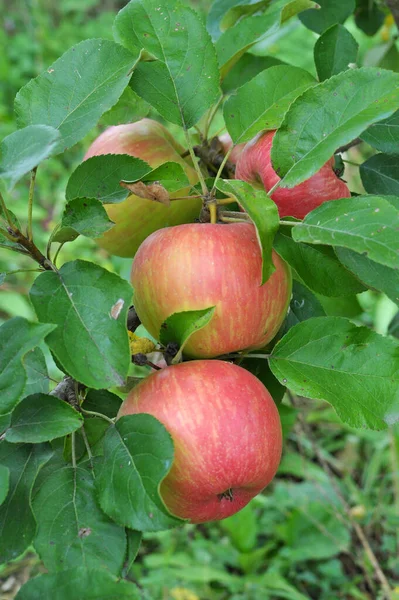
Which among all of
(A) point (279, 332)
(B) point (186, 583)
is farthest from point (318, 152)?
(B) point (186, 583)

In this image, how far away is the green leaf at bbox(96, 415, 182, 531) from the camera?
470 millimetres

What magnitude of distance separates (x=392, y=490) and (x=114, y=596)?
1.56 metres

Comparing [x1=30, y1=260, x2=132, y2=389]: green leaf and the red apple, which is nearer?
[x1=30, y1=260, x2=132, y2=389]: green leaf

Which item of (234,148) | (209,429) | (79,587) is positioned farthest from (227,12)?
(79,587)

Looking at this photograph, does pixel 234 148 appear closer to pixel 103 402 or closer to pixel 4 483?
pixel 103 402

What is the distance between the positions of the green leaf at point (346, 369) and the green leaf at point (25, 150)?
27cm

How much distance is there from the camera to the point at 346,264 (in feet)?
1.77

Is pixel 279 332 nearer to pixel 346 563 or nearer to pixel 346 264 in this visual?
pixel 346 264

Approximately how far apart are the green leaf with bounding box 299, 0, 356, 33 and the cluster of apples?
1.01ft

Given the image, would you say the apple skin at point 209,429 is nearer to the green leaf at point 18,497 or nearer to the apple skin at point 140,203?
the green leaf at point 18,497

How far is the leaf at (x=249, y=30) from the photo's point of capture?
2.27ft

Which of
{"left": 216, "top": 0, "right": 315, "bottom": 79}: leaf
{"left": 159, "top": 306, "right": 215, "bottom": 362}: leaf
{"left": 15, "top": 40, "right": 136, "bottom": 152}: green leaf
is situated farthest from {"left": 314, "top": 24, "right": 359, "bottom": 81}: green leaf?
{"left": 159, "top": 306, "right": 215, "bottom": 362}: leaf

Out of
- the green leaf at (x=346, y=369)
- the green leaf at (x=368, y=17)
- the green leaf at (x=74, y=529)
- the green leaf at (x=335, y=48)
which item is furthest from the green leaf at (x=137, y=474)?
the green leaf at (x=368, y=17)

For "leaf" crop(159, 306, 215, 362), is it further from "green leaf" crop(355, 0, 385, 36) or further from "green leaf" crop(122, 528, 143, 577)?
"green leaf" crop(355, 0, 385, 36)
